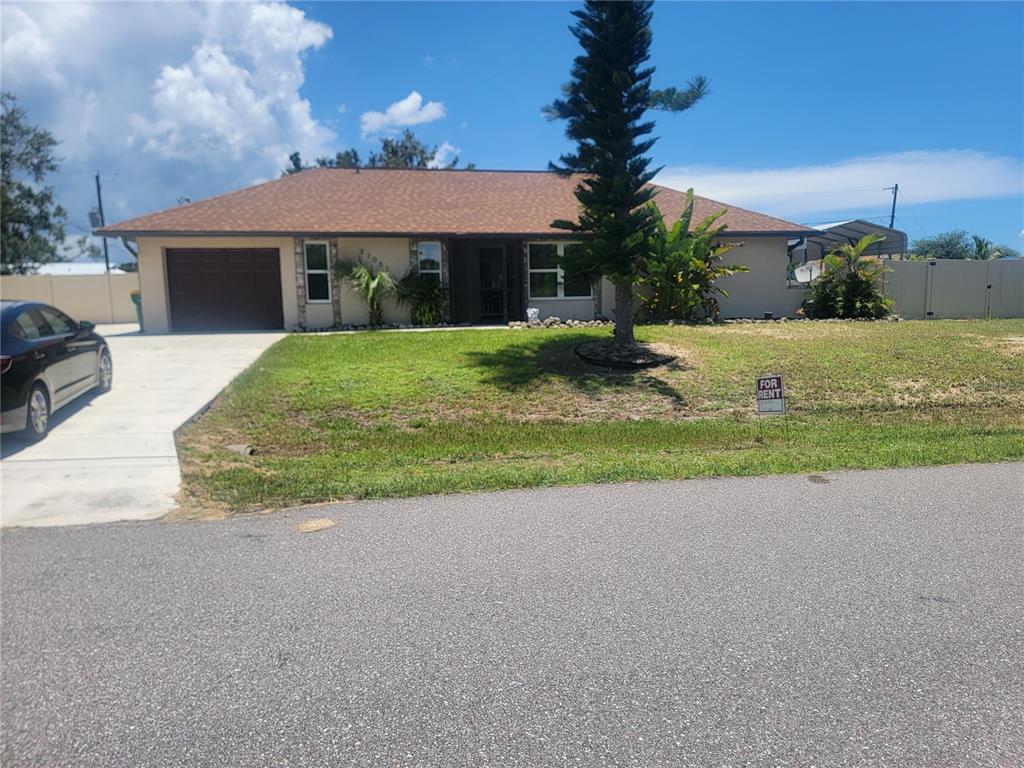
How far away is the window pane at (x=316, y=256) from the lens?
770 inches

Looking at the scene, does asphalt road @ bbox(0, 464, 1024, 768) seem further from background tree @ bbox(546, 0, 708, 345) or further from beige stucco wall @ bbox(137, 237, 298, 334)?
beige stucco wall @ bbox(137, 237, 298, 334)

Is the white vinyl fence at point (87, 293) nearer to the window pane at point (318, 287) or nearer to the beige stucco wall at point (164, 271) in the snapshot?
the beige stucco wall at point (164, 271)

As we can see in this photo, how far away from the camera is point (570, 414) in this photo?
391 inches

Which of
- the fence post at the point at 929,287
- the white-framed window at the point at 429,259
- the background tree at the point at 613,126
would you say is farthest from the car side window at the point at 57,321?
the fence post at the point at 929,287

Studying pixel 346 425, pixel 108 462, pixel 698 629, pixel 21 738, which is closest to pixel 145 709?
pixel 21 738

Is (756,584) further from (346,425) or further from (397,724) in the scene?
(346,425)

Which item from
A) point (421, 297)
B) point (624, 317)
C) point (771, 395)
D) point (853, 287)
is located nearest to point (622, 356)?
point (624, 317)

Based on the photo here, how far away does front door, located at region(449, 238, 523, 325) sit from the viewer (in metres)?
20.6

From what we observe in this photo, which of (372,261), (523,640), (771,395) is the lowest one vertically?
(523,640)

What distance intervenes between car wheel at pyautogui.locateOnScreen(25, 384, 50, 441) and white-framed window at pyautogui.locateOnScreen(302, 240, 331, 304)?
38.2 feet

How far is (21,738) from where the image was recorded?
2744 millimetres

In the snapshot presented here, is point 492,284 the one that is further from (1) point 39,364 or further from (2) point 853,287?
(1) point 39,364

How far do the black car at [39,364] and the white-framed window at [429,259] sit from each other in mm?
10922

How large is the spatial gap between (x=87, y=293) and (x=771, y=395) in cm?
2694
